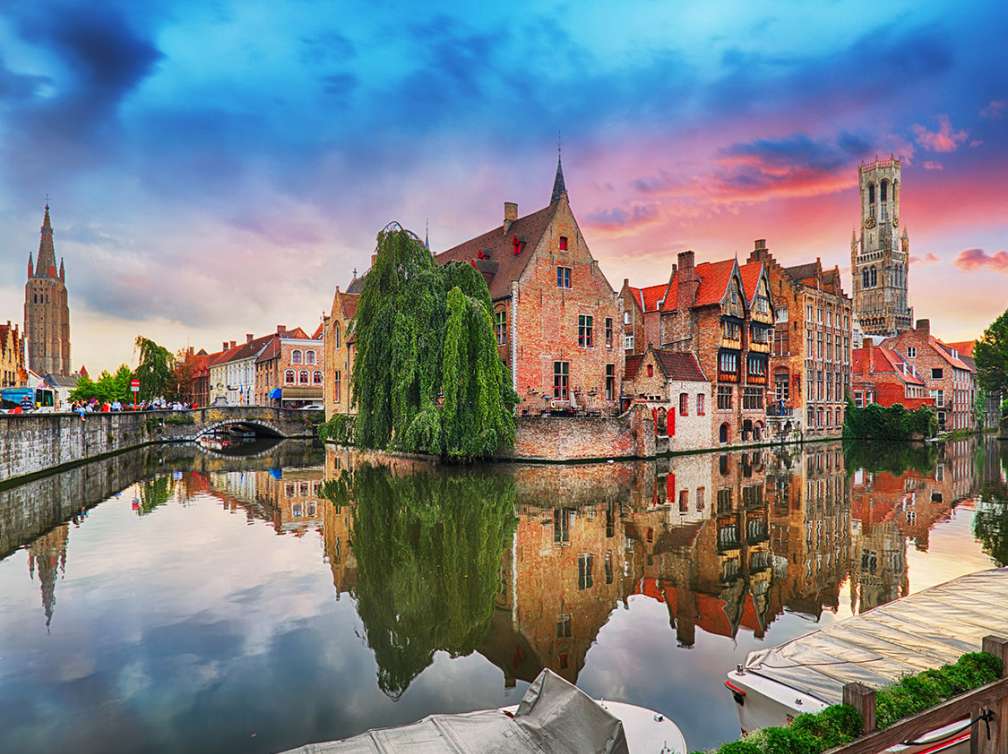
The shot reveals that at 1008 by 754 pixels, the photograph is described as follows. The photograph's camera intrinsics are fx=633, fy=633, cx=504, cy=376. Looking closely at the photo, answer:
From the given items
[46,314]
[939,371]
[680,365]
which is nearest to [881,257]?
[939,371]

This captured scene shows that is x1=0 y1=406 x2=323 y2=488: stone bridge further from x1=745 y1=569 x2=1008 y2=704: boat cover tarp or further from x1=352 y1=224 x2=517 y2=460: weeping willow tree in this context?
x1=745 y1=569 x2=1008 y2=704: boat cover tarp

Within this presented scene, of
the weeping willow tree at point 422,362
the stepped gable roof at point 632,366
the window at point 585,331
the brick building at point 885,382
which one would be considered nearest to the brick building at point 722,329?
the stepped gable roof at point 632,366

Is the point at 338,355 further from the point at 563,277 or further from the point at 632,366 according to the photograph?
the point at 632,366

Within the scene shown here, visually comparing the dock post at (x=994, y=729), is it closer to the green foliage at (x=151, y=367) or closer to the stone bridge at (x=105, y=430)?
Result: the stone bridge at (x=105, y=430)

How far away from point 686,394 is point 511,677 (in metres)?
33.6

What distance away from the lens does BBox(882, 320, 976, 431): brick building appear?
6247 cm

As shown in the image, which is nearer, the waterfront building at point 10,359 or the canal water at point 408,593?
the canal water at point 408,593

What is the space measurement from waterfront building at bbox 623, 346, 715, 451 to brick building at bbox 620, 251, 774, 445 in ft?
4.08

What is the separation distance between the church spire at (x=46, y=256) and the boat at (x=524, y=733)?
152 m

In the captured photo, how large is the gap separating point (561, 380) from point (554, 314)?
3982mm

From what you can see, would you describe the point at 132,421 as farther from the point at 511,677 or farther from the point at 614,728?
the point at 614,728

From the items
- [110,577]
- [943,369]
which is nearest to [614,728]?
[110,577]

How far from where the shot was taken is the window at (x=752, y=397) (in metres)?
45.3

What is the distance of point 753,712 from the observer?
600 cm
